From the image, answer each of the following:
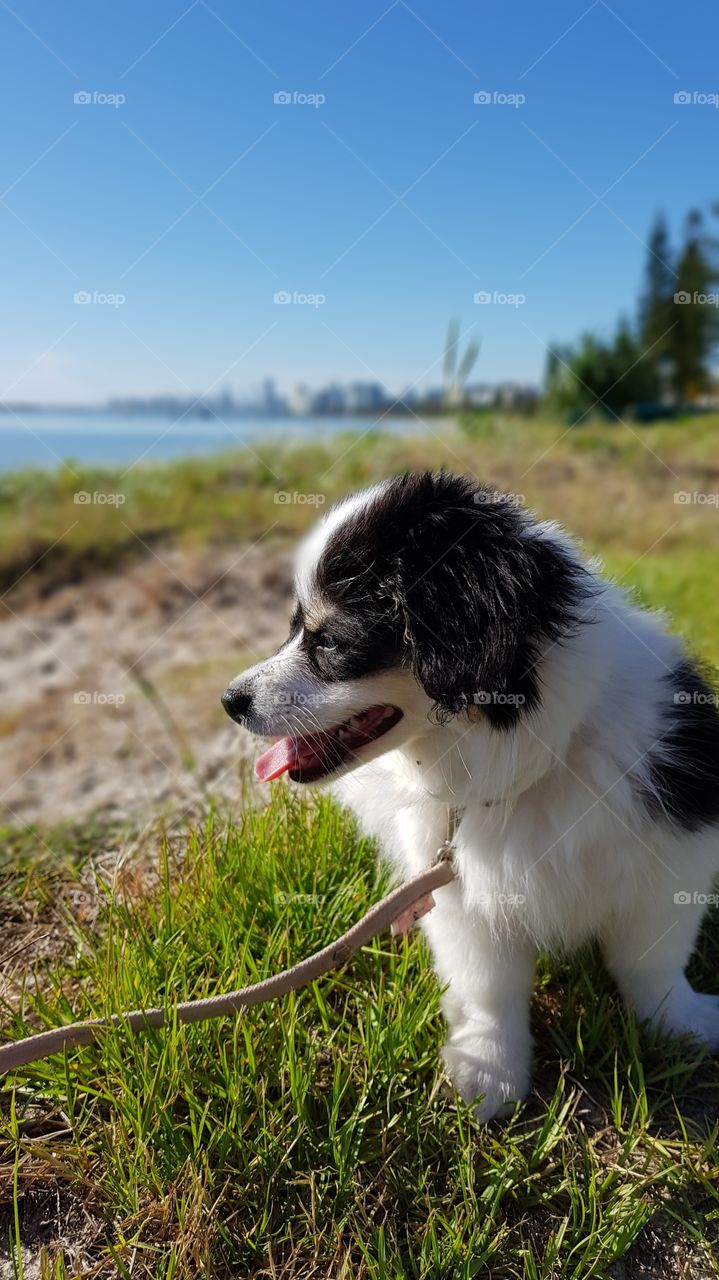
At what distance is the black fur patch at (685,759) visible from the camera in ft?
6.29

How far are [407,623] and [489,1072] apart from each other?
106 centimetres

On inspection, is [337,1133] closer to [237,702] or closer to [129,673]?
[237,702]

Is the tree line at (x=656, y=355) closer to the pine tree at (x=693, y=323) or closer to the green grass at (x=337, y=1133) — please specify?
the pine tree at (x=693, y=323)

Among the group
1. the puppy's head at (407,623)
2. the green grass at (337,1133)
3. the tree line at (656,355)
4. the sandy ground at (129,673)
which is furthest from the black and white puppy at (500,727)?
the tree line at (656,355)

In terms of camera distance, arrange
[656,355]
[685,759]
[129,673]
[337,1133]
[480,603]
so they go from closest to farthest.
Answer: [480,603]
[337,1133]
[685,759]
[129,673]
[656,355]

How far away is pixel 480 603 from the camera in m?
1.73

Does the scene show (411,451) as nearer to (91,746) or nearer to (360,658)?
(91,746)

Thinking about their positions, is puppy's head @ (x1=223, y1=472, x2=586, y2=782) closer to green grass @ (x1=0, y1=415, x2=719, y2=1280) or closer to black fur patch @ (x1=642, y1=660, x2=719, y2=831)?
black fur patch @ (x1=642, y1=660, x2=719, y2=831)

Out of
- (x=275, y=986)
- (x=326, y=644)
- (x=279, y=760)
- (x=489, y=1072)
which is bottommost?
(x=489, y=1072)

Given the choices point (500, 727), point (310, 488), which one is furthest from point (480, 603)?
point (310, 488)

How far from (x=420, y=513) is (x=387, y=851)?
938 mm

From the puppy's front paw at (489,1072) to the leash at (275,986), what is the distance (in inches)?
12.6

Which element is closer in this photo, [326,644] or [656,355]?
[326,644]

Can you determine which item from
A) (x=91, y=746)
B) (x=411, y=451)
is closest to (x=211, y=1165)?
(x=91, y=746)
